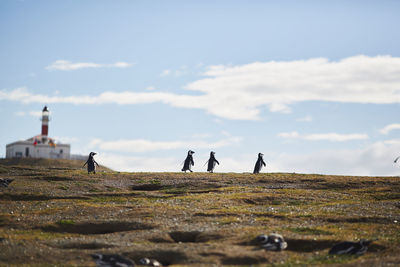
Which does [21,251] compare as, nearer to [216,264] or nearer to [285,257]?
[216,264]

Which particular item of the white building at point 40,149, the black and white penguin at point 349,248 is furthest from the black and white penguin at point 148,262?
the white building at point 40,149

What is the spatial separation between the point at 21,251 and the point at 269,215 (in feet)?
49.4

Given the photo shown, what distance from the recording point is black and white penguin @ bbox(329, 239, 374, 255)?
81.4ft

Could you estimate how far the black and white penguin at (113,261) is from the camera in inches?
899

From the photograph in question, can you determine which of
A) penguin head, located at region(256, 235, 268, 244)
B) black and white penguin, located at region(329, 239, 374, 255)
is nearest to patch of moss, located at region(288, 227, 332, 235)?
penguin head, located at region(256, 235, 268, 244)

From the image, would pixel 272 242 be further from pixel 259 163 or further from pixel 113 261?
pixel 259 163

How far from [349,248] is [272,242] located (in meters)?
3.40

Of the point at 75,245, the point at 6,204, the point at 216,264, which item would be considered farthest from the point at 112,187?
the point at 216,264

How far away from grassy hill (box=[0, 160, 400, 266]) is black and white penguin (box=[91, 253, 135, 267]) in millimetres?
709

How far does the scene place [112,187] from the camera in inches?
1875

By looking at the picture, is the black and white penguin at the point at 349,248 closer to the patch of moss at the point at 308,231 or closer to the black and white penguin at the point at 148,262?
the patch of moss at the point at 308,231

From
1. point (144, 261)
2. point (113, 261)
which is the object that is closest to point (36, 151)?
point (144, 261)

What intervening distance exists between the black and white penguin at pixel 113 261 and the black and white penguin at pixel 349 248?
8.93 metres

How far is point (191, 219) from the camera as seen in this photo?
107ft
